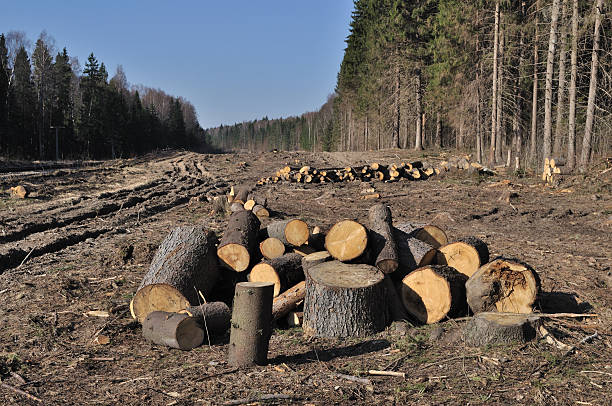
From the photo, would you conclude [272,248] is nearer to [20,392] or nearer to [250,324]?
[250,324]

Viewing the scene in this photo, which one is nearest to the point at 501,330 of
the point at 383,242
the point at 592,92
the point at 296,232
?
the point at 383,242

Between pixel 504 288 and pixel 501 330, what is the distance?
950 millimetres

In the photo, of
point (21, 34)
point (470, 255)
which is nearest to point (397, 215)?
point (470, 255)

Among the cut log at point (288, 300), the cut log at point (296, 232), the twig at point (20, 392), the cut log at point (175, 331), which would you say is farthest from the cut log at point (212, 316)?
the twig at point (20, 392)

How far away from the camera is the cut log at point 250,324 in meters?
4.25

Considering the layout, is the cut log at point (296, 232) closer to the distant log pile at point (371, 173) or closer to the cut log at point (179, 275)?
the cut log at point (179, 275)

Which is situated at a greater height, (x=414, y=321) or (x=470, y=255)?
(x=470, y=255)

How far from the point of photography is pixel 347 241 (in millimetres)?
5695

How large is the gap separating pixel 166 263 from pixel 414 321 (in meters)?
3.24

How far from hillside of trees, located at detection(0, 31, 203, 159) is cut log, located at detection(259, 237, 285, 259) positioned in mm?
39650

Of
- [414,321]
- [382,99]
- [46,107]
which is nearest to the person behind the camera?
[414,321]

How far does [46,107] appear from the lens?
48.5 meters

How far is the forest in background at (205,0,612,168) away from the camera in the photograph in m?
18.5

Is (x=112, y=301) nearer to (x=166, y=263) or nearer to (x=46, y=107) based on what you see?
(x=166, y=263)
